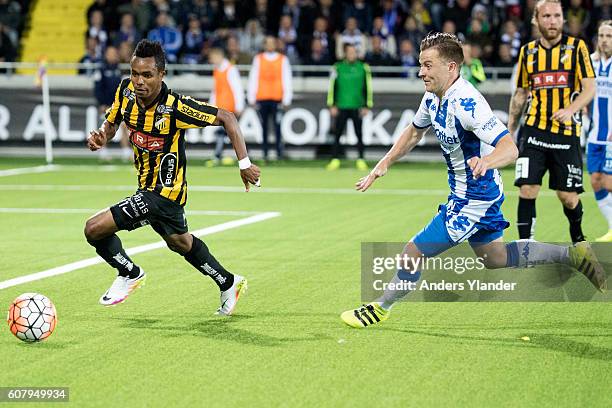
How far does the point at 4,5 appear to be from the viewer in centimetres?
2836

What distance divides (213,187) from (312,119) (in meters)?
5.61

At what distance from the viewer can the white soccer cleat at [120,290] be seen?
7.94 m

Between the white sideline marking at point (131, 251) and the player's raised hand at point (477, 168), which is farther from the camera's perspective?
the white sideline marking at point (131, 251)

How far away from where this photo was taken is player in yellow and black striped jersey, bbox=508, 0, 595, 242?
9.80m

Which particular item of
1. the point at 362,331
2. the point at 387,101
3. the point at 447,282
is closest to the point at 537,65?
the point at 447,282

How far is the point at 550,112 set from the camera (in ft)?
32.4

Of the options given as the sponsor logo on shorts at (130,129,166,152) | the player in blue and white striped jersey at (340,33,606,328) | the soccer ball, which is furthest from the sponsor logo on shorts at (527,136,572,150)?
the soccer ball

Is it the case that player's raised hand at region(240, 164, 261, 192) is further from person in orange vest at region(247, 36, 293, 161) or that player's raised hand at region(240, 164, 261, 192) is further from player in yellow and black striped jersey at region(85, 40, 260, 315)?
person in orange vest at region(247, 36, 293, 161)

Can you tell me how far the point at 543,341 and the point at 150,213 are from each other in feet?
9.36

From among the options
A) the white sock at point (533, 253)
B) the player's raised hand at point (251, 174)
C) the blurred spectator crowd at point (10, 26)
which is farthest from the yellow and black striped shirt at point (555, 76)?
the blurred spectator crowd at point (10, 26)

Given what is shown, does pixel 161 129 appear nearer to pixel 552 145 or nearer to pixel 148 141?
pixel 148 141

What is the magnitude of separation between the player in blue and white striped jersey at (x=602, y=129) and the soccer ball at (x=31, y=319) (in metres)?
6.50

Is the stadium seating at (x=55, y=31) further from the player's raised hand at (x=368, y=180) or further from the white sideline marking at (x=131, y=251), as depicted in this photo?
the player's raised hand at (x=368, y=180)

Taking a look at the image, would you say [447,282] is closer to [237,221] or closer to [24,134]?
[237,221]
